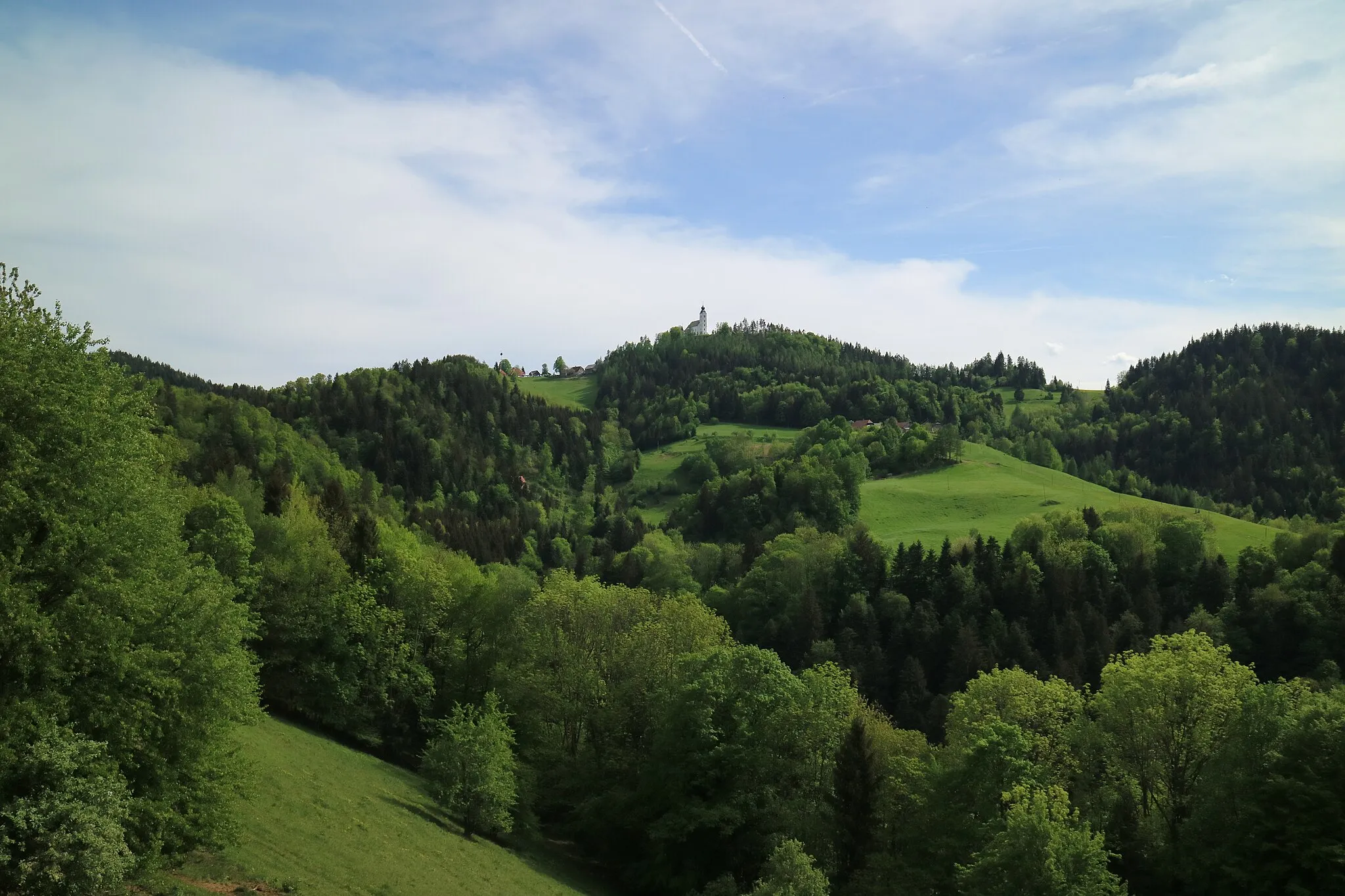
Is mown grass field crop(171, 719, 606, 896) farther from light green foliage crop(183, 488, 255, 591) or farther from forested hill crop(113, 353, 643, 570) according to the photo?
forested hill crop(113, 353, 643, 570)

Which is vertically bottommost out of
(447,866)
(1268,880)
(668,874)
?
(668,874)

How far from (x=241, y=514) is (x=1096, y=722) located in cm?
5281

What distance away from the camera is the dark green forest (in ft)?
77.4

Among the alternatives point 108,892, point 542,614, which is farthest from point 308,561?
point 108,892

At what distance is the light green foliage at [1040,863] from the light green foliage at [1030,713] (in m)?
10.5

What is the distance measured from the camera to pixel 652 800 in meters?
53.9

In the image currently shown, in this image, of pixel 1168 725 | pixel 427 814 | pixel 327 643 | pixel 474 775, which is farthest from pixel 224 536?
pixel 1168 725

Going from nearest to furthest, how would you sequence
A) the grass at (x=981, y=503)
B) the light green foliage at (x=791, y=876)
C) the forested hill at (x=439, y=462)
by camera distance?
the light green foliage at (x=791, y=876)
the grass at (x=981, y=503)
the forested hill at (x=439, y=462)

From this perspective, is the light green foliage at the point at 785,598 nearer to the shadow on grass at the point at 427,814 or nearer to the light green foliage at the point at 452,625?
the light green foliage at the point at 452,625

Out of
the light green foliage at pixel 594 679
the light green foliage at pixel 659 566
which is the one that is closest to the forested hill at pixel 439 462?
the light green foliage at pixel 659 566

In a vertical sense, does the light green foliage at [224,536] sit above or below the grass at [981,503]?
below

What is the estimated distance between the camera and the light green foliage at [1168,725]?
46344mm

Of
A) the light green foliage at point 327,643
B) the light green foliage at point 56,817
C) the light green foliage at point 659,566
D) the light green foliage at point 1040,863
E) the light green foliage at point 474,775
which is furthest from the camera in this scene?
the light green foliage at point 659,566

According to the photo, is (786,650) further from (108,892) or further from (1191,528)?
(108,892)
